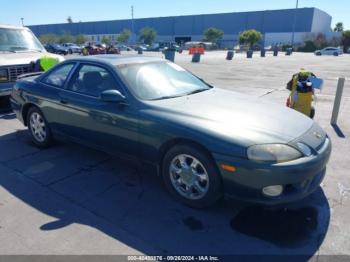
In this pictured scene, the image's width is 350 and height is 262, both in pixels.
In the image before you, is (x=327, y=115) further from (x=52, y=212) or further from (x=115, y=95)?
(x=52, y=212)

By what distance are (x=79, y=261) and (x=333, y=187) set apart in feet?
9.79

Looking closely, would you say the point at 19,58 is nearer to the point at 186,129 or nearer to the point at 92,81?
the point at 92,81

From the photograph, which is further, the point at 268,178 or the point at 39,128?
the point at 39,128

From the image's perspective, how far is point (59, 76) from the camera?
4570 mm

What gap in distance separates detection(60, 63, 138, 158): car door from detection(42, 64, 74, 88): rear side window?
0.64ft

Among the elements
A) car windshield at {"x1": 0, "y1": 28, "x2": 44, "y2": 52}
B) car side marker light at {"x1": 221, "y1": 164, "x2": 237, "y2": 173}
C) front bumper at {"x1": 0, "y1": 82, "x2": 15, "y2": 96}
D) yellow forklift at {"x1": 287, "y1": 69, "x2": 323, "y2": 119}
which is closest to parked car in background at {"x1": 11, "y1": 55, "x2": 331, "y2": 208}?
car side marker light at {"x1": 221, "y1": 164, "x2": 237, "y2": 173}

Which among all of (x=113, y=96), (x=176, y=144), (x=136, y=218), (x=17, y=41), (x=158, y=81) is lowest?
(x=136, y=218)

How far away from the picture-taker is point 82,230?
2.90 metres

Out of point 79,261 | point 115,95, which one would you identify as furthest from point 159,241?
point 115,95

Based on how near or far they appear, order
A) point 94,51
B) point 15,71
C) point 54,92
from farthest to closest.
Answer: point 94,51, point 15,71, point 54,92

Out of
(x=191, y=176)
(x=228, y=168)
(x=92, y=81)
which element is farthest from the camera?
(x=92, y=81)

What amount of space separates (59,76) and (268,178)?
3335mm

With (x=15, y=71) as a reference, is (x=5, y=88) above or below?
below

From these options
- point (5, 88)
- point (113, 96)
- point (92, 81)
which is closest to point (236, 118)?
point (113, 96)
